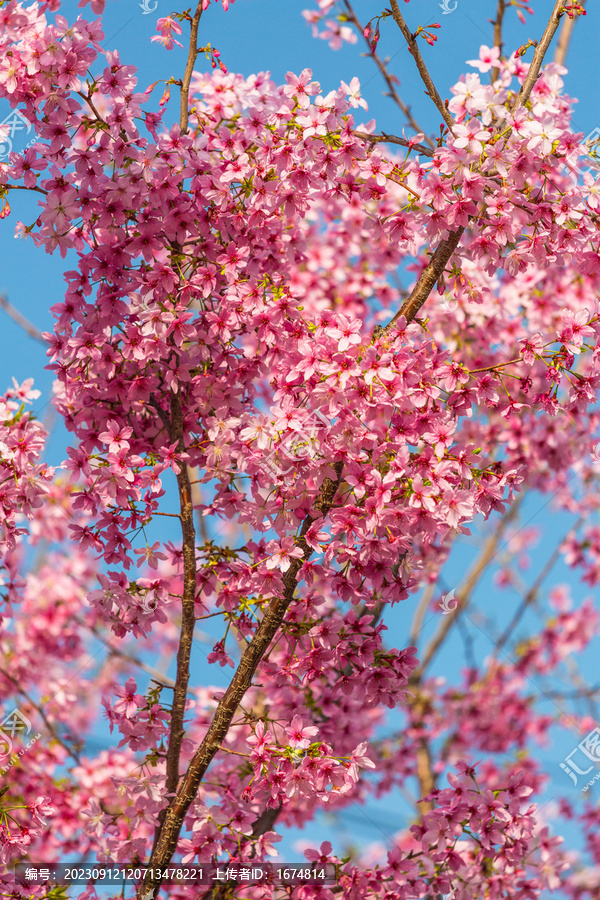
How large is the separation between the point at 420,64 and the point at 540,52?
22.6 inches

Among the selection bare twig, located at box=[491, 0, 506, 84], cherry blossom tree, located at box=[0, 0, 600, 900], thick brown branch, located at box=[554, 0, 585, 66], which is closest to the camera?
cherry blossom tree, located at box=[0, 0, 600, 900]

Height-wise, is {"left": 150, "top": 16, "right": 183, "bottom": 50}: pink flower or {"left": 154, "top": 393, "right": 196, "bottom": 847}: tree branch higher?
{"left": 150, "top": 16, "right": 183, "bottom": 50}: pink flower

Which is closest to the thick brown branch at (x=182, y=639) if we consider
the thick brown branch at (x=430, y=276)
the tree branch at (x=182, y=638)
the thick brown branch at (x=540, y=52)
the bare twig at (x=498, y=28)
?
the tree branch at (x=182, y=638)

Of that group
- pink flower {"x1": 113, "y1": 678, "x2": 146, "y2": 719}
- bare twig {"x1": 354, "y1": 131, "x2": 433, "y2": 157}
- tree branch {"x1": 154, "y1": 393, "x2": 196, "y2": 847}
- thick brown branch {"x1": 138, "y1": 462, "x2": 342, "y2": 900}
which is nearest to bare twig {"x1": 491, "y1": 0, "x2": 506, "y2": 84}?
bare twig {"x1": 354, "y1": 131, "x2": 433, "y2": 157}

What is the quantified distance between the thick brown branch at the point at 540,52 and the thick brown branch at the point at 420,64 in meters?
0.32

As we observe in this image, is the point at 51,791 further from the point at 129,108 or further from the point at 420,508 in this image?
the point at 129,108

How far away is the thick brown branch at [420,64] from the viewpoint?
114 inches

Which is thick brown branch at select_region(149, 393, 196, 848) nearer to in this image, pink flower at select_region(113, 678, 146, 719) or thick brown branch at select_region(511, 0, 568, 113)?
pink flower at select_region(113, 678, 146, 719)

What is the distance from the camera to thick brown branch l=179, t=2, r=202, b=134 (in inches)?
125

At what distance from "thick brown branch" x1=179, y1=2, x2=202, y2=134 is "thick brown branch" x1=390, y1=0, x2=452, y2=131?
0.87 meters

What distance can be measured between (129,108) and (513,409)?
179 cm

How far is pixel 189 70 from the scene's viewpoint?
3.23 meters

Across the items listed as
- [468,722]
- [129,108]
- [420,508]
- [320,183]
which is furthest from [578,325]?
[468,722]

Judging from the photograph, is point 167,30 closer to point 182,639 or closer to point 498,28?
point 498,28
